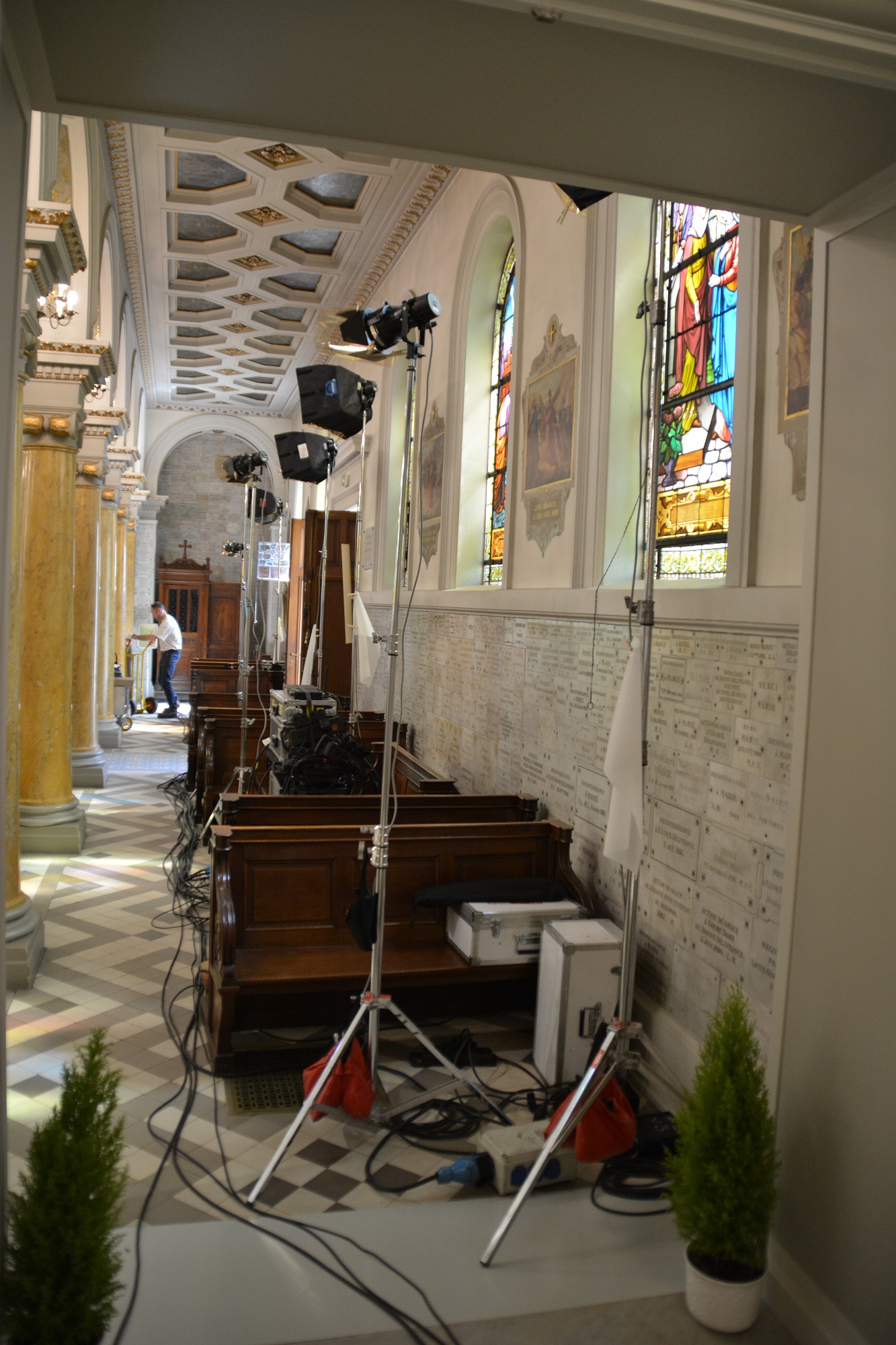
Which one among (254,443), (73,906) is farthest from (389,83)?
(254,443)

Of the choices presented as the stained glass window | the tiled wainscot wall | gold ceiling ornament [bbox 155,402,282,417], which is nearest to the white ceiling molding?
the tiled wainscot wall

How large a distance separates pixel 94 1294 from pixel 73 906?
4154mm

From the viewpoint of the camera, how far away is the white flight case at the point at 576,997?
12.0ft

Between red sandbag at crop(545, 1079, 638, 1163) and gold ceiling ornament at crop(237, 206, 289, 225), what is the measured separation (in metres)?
9.04

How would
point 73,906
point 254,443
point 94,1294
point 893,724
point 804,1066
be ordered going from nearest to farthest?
point 94,1294
point 893,724
point 804,1066
point 73,906
point 254,443

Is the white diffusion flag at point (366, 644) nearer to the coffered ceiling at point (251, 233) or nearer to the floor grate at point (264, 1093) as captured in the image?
the floor grate at point (264, 1093)

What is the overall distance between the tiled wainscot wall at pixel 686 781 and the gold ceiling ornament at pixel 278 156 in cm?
512

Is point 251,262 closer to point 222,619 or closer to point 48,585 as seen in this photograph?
point 48,585

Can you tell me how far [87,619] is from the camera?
337 inches

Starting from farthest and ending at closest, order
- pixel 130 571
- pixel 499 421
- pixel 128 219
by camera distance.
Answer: pixel 130 571
pixel 128 219
pixel 499 421

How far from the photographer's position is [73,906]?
571 cm

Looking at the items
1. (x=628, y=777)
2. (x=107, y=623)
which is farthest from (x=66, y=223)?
(x=107, y=623)

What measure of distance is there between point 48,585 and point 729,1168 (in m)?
5.53

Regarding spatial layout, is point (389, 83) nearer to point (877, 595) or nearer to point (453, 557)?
point (877, 595)
